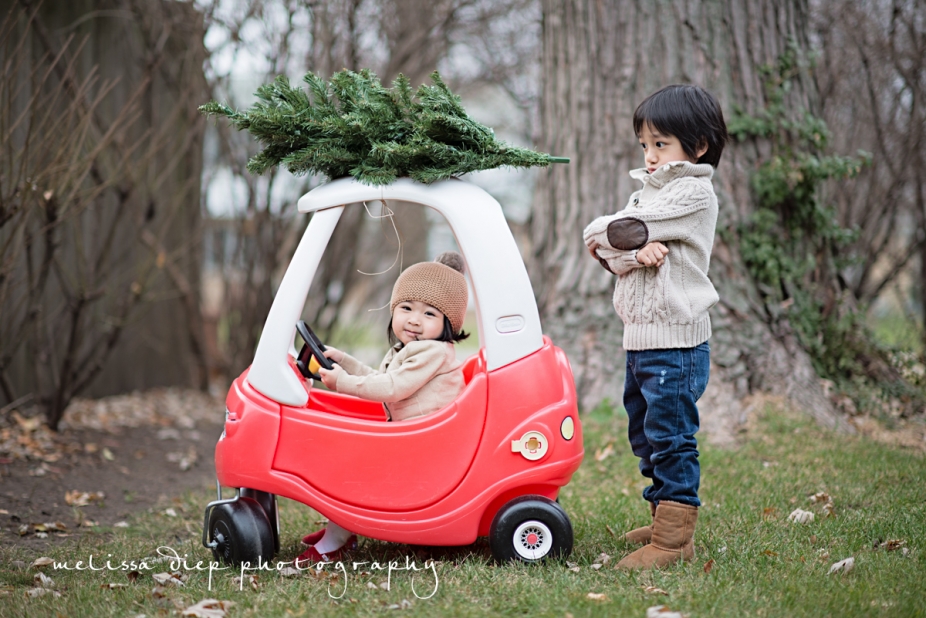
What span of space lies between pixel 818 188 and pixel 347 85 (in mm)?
3318

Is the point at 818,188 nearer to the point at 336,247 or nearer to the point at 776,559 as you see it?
the point at 776,559

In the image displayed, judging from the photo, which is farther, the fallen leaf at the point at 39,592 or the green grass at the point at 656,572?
the fallen leaf at the point at 39,592

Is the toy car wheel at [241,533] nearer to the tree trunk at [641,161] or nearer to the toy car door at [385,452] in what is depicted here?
the toy car door at [385,452]

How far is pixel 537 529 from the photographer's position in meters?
2.80

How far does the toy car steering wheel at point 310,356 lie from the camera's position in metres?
2.98

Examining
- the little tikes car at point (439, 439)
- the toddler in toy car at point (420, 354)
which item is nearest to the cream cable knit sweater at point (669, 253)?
the little tikes car at point (439, 439)

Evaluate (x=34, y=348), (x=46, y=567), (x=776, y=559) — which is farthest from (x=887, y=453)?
(x=34, y=348)

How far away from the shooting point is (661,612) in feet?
7.56

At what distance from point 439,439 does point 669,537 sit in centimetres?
87

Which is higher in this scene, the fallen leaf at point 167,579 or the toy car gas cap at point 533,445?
the toy car gas cap at point 533,445

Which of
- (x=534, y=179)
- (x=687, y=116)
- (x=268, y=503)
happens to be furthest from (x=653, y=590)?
(x=534, y=179)

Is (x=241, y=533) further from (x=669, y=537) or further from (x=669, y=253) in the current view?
(x=669, y=253)

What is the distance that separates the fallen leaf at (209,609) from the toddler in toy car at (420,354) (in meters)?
0.52

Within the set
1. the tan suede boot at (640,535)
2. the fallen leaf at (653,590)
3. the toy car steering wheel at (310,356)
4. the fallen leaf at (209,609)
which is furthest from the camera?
the tan suede boot at (640,535)
